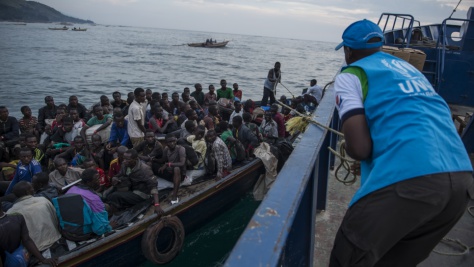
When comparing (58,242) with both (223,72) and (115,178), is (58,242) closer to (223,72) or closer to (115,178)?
(115,178)

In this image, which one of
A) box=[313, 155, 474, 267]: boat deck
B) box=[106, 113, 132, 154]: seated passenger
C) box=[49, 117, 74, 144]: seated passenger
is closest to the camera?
box=[313, 155, 474, 267]: boat deck

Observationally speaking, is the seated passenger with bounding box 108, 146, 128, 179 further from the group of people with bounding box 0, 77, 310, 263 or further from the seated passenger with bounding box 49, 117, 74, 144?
the seated passenger with bounding box 49, 117, 74, 144

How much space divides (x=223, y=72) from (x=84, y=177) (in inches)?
1282

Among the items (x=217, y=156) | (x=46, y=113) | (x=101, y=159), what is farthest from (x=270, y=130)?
(x=46, y=113)

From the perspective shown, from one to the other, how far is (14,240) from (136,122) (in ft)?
11.9

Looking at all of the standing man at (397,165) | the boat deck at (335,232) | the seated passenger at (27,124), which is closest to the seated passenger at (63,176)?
the seated passenger at (27,124)

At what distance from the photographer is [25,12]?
143250 millimetres

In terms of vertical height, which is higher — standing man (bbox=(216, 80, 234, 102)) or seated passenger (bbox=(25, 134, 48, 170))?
standing man (bbox=(216, 80, 234, 102))

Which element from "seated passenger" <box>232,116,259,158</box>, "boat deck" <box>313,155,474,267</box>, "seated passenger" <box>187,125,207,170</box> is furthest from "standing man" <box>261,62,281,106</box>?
"boat deck" <box>313,155,474,267</box>

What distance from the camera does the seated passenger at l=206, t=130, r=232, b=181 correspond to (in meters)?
6.61

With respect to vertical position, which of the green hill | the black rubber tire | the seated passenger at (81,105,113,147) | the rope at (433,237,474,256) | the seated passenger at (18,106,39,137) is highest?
the green hill

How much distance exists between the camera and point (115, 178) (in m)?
5.84

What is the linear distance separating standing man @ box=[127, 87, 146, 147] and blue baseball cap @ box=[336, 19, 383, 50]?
20.2ft

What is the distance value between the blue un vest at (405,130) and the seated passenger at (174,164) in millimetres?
5026
